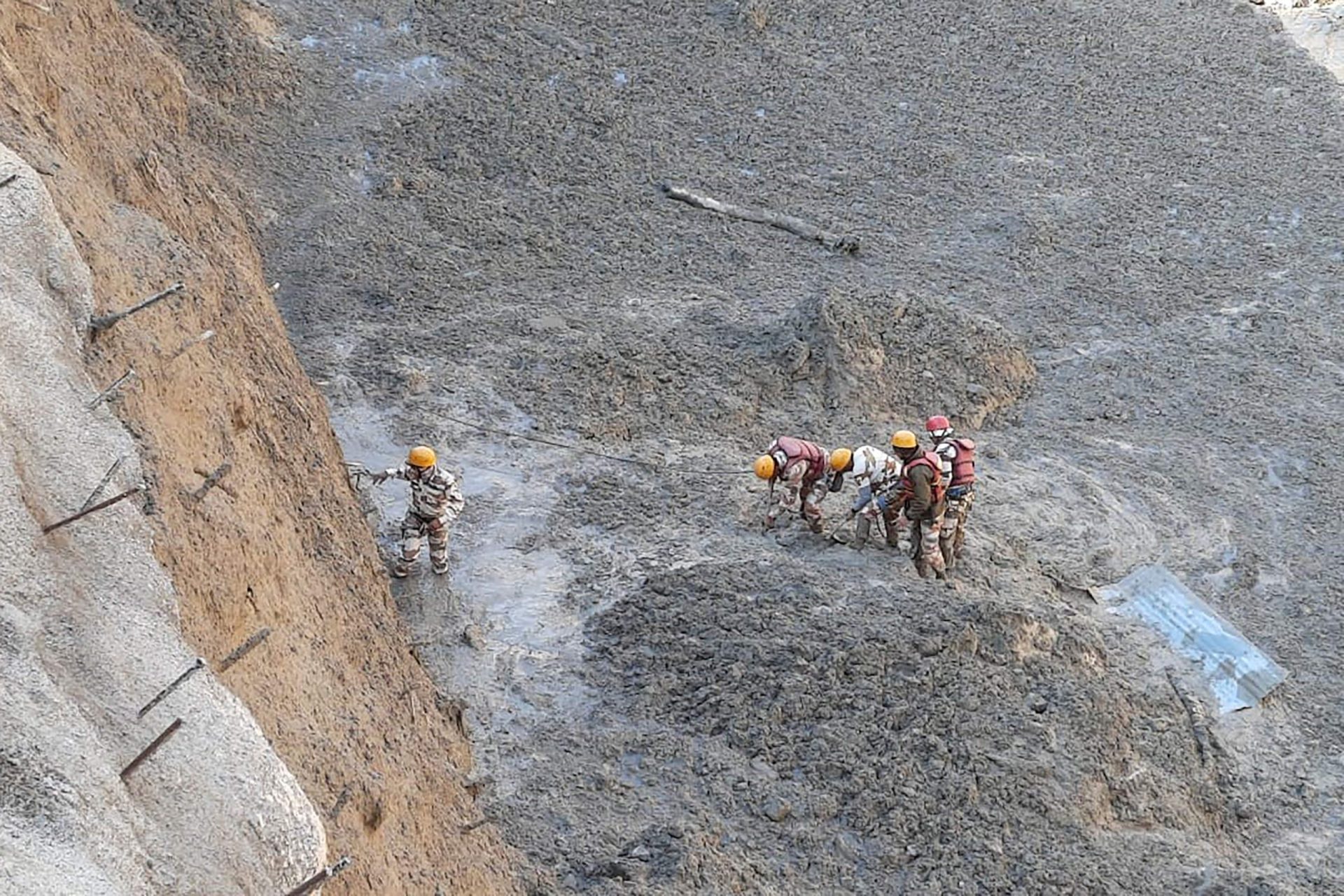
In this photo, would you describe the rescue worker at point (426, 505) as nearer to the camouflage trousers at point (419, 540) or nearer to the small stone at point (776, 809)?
the camouflage trousers at point (419, 540)

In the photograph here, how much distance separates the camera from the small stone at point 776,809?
27.5 feet

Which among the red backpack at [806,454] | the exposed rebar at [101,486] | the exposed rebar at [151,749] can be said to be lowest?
the red backpack at [806,454]

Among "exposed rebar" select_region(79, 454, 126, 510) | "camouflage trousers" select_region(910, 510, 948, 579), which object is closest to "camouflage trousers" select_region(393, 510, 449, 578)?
"camouflage trousers" select_region(910, 510, 948, 579)

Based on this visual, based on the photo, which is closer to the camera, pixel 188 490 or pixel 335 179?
pixel 188 490

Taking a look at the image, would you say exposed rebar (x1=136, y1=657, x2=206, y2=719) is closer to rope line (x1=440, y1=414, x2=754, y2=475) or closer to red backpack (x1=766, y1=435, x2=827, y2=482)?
red backpack (x1=766, y1=435, x2=827, y2=482)

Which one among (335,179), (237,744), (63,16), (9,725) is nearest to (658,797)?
(237,744)

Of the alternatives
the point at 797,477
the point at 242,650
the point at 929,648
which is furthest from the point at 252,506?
the point at 797,477

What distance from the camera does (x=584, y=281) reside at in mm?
14562

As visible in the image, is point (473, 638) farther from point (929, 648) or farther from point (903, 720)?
point (929, 648)

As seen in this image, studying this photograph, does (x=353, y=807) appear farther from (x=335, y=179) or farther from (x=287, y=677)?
(x=335, y=179)

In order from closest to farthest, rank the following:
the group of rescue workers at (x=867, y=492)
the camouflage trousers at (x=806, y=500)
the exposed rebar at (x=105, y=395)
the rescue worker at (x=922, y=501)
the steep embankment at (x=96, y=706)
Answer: the steep embankment at (x=96, y=706) < the exposed rebar at (x=105, y=395) < the group of rescue workers at (x=867, y=492) < the rescue worker at (x=922, y=501) < the camouflage trousers at (x=806, y=500)

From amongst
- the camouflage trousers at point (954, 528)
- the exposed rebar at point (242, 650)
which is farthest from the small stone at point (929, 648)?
the exposed rebar at point (242, 650)

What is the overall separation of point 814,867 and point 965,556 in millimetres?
3868

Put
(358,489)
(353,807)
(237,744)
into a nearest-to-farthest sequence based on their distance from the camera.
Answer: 1. (237,744)
2. (353,807)
3. (358,489)
